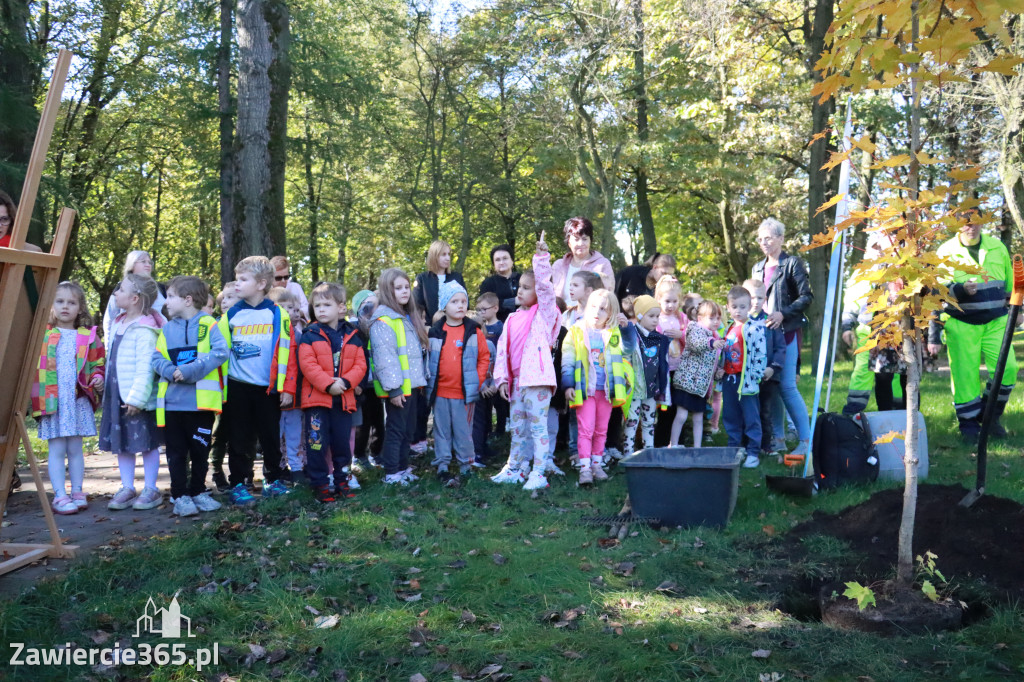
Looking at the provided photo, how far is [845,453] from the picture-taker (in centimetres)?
658

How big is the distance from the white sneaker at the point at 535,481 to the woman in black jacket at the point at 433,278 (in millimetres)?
2251

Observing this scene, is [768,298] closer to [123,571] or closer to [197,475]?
[197,475]

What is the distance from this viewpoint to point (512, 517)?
21.0 feet

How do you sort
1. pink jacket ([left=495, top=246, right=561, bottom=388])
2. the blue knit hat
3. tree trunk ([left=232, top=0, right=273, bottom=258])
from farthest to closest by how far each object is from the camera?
tree trunk ([left=232, top=0, right=273, bottom=258]) → the blue knit hat → pink jacket ([left=495, top=246, right=561, bottom=388])

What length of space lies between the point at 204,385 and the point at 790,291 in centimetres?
568

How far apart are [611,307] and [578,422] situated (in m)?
1.13

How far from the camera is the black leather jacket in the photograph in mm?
8055

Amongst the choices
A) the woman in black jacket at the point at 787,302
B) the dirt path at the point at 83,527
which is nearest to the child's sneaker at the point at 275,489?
the dirt path at the point at 83,527

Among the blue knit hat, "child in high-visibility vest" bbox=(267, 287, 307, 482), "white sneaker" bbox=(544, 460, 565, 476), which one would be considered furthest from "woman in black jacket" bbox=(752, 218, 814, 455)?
"child in high-visibility vest" bbox=(267, 287, 307, 482)

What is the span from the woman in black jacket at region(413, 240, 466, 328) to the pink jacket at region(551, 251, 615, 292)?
40.9 inches

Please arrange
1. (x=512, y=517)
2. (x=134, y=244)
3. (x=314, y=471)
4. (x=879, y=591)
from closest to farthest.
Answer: (x=879, y=591), (x=512, y=517), (x=314, y=471), (x=134, y=244)

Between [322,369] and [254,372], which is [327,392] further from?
[254,372]

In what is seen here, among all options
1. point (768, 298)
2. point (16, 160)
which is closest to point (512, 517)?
point (768, 298)

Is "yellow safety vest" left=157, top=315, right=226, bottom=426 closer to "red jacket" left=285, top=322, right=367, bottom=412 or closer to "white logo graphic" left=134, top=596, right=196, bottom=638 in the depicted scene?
"red jacket" left=285, top=322, right=367, bottom=412
